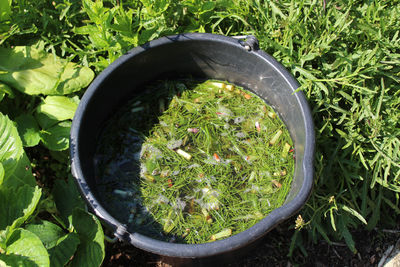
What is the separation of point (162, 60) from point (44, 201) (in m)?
0.93

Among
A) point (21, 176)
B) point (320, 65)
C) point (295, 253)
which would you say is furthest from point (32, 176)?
point (320, 65)

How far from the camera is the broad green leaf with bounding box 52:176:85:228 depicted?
190 cm

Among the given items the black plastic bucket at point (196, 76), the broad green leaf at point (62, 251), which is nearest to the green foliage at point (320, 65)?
the black plastic bucket at point (196, 76)

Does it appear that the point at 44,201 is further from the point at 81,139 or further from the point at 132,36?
the point at 132,36

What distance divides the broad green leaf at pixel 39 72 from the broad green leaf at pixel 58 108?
0.12 feet

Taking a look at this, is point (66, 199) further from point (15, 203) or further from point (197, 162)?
point (197, 162)

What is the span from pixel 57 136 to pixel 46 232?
20.7 inches

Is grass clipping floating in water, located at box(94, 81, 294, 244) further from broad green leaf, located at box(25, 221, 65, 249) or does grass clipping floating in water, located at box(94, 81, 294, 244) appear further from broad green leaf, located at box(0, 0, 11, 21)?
broad green leaf, located at box(0, 0, 11, 21)

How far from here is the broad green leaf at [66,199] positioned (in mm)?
1904

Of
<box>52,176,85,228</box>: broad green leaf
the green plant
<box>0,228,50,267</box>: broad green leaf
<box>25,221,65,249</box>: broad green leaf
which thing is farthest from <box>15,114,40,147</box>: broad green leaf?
<box>0,228,50,267</box>: broad green leaf

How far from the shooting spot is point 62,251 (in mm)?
1701

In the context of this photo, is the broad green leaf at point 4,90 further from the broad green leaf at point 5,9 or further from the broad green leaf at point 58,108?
the broad green leaf at point 5,9

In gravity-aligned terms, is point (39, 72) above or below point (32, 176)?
above

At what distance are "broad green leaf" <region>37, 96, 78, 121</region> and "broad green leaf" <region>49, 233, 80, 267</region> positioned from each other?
63 centimetres
